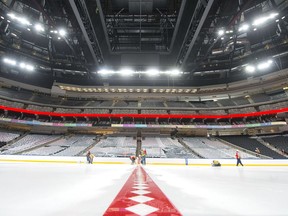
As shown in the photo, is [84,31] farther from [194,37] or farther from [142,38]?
[194,37]

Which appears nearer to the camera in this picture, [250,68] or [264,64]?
[264,64]

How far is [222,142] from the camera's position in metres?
28.3

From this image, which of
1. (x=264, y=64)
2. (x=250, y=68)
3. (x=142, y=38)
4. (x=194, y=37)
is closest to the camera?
(x=194, y=37)

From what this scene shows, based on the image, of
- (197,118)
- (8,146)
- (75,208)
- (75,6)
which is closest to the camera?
(75,208)

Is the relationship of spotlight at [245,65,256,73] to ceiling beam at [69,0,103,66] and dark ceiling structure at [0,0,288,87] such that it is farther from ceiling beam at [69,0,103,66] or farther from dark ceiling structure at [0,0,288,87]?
ceiling beam at [69,0,103,66]

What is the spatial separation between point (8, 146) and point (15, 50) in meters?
12.2

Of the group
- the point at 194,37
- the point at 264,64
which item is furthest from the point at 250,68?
the point at 194,37

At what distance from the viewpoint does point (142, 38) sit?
2508cm

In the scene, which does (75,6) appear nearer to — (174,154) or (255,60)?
(174,154)

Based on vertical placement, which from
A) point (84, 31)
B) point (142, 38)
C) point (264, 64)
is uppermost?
point (142, 38)

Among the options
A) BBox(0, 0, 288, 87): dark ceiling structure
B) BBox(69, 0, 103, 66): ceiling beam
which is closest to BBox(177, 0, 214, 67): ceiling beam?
BBox(0, 0, 288, 87): dark ceiling structure

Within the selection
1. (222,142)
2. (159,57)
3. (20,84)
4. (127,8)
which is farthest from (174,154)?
(20,84)

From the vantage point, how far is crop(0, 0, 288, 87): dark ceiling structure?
16.9 metres

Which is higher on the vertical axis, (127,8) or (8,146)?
(127,8)
